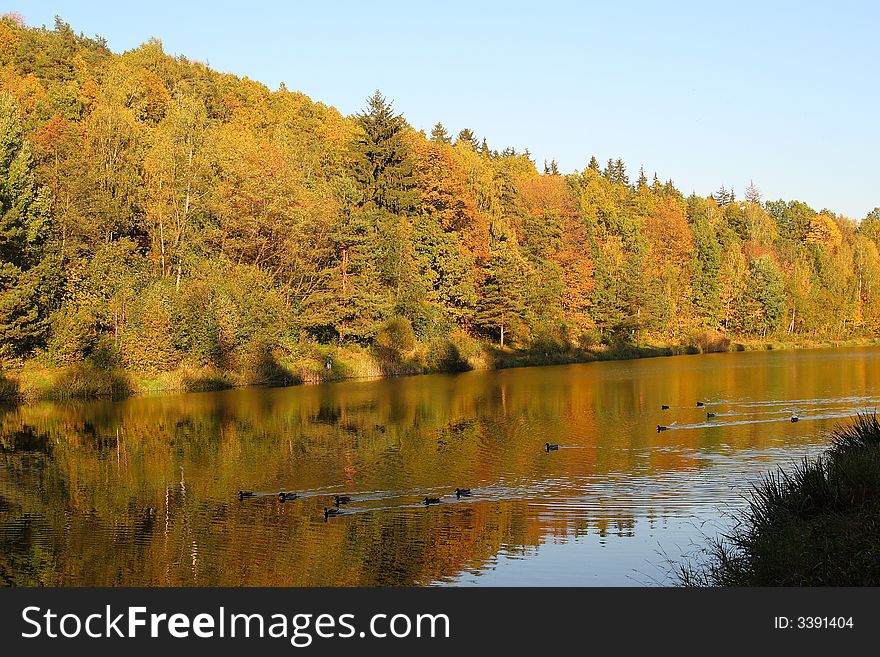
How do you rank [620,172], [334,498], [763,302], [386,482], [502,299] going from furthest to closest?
1. [620,172]
2. [763,302]
3. [502,299]
4. [386,482]
5. [334,498]

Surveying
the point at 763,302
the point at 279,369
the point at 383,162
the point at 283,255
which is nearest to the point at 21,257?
the point at 279,369

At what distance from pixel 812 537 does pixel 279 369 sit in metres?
44.2

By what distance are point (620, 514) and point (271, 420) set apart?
20.1 meters

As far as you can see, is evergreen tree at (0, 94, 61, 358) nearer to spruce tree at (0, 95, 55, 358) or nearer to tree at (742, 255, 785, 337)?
spruce tree at (0, 95, 55, 358)

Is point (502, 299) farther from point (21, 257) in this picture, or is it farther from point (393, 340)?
point (21, 257)

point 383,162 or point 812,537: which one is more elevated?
point 383,162

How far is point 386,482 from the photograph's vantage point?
901 inches

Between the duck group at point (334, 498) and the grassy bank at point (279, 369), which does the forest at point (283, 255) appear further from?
the duck group at point (334, 498)

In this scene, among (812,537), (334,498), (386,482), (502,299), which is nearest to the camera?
(812,537)

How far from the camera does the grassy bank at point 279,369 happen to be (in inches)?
1809
